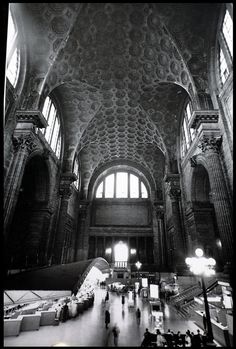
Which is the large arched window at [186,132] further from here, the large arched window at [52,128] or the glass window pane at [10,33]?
the glass window pane at [10,33]

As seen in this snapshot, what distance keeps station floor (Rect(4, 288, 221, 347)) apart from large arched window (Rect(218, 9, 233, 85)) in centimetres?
1200

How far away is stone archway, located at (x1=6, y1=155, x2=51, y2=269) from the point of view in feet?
44.4

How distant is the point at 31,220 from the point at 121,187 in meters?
15.9

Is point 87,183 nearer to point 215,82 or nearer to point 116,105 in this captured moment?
point 116,105

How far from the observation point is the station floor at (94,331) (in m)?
5.92

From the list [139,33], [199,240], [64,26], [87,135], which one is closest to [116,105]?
[87,135]

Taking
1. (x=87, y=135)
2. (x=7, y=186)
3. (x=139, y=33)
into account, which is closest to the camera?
(x=7, y=186)

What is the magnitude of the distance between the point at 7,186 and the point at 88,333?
7087 mm

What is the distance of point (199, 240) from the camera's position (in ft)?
44.4

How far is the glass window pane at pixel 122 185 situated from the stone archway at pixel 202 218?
14174 millimetres

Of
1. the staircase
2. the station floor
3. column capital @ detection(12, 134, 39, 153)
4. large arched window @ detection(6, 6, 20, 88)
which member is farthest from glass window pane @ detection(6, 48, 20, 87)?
the staircase

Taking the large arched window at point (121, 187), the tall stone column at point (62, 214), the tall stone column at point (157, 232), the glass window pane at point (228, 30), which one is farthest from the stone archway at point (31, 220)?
the tall stone column at point (157, 232)

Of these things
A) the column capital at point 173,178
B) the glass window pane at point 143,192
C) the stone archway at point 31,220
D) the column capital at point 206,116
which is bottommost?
the stone archway at point 31,220

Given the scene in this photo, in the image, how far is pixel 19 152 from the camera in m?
10.6
